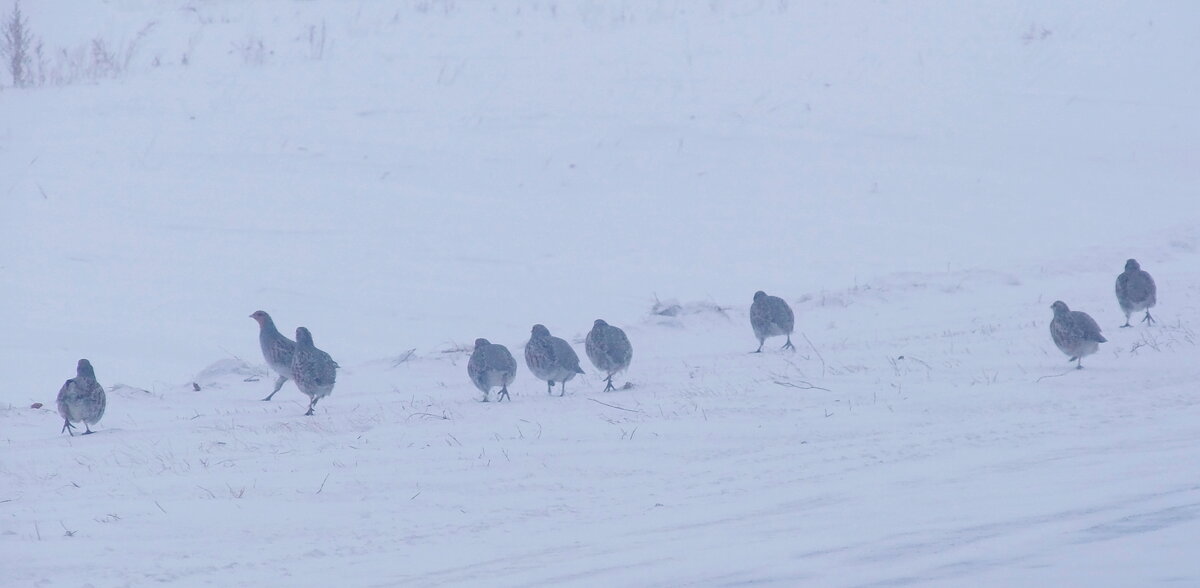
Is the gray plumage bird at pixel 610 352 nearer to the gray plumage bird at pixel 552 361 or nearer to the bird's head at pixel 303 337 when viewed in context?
the gray plumage bird at pixel 552 361

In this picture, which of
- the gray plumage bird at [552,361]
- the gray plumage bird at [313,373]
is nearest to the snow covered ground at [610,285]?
the gray plumage bird at [313,373]

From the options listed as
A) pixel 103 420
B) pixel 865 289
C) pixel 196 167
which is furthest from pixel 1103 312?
pixel 196 167

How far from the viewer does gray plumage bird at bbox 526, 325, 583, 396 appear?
10477 mm

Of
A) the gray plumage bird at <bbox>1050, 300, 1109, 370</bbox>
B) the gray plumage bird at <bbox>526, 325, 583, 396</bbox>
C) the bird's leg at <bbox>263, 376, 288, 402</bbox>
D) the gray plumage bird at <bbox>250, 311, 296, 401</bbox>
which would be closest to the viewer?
the gray plumage bird at <bbox>1050, 300, 1109, 370</bbox>

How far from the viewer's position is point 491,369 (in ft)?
33.0

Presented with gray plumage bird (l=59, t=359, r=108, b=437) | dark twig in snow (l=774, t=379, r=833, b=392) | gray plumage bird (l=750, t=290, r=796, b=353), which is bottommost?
dark twig in snow (l=774, t=379, r=833, b=392)

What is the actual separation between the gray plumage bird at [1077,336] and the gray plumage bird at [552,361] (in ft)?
12.4

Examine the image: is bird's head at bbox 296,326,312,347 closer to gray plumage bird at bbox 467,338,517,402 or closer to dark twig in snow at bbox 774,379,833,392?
gray plumage bird at bbox 467,338,517,402

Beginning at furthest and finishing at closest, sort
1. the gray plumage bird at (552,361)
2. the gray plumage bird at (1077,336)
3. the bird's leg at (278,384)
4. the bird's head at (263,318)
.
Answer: the bird's head at (263,318) < the bird's leg at (278,384) < the gray plumage bird at (552,361) < the gray plumage bird at (1077,336)

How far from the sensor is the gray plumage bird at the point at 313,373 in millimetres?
9969

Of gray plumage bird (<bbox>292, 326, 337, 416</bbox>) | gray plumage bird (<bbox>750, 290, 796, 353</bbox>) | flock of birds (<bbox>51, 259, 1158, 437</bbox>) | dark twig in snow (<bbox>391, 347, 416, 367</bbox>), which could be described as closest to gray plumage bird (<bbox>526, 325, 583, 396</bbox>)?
flock of birds (<bbox>51, 259, 1158, 437</bbox>)

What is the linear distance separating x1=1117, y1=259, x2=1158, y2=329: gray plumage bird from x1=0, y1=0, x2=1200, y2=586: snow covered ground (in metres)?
0.28

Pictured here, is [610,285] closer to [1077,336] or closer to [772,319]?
[772,319]

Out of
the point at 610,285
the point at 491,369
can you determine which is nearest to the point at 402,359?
the point at 491,369
